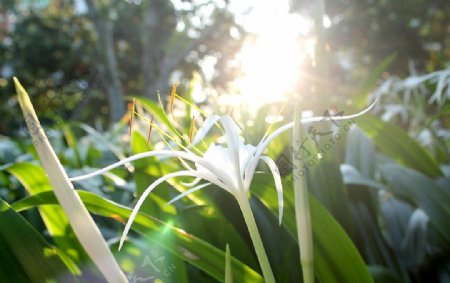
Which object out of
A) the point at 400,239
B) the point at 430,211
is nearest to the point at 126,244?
the point at 430,211

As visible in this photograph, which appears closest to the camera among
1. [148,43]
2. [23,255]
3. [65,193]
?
[65,193]

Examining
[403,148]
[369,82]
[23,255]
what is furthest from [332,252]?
[369,82]

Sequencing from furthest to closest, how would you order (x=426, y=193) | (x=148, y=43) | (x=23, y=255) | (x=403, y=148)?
(x=148, y=43) → (x=403, y=148) → (x=426, y=193) → (x=23, y=255)

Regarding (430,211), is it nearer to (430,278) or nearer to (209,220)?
(430,278)

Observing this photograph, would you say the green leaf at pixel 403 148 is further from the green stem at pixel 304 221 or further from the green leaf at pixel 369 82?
the green stem at pixel 304 221

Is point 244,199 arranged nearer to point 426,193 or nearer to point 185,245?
point 185,245

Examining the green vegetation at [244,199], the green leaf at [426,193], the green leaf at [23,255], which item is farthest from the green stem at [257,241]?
the green leaf at [426,193]
